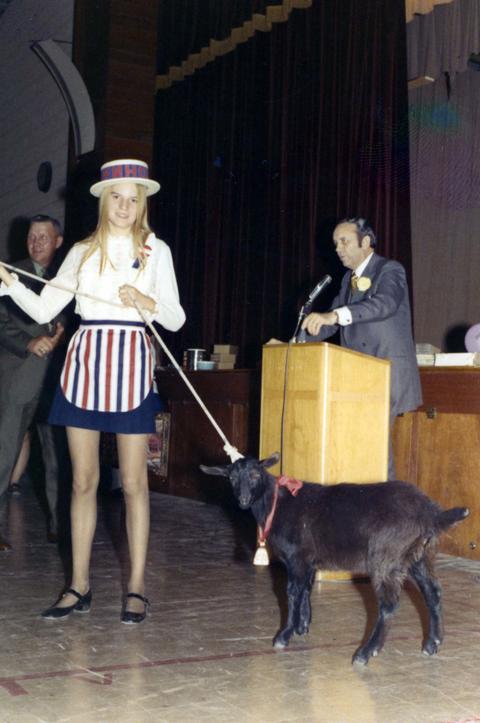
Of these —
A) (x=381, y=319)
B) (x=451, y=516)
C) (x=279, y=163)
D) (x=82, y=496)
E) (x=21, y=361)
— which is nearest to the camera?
(x=451, y=516)

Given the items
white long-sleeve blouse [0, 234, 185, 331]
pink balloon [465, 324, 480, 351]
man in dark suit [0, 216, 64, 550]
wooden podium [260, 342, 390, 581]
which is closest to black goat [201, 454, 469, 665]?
white long-sleeve blouse [0, 234, 185, 331]

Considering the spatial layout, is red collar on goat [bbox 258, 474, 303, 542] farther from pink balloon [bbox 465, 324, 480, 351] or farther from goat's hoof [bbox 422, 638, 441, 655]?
pink balloon [bbox 465, 324, 480, 351]

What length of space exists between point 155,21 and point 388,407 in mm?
4867

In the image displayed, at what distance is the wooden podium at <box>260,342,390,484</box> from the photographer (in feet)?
11.6

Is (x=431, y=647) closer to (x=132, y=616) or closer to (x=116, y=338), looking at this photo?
(x=132, y=616)

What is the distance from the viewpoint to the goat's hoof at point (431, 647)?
101 inches

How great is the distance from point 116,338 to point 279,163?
494cm

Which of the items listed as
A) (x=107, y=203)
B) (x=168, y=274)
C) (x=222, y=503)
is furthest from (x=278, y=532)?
(x=222, y=503)

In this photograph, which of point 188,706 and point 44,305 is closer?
point 188,706

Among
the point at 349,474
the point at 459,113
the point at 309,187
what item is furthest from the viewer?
the point at 309,187

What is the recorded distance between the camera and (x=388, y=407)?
3.70m

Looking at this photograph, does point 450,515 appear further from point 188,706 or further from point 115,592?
point 115,592

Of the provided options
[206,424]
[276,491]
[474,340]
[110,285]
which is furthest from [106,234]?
[206,424]

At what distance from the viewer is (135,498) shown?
114 inches
